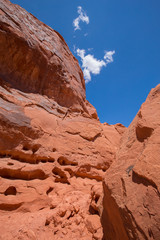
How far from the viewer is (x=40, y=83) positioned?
8.18 meters

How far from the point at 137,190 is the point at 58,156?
410 centimetres

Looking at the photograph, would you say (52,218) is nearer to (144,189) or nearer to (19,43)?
(144,189)

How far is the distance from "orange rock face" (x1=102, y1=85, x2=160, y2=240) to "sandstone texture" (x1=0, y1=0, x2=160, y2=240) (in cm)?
1

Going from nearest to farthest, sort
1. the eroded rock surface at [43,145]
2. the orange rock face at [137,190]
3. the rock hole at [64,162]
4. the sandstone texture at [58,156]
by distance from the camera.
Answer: the orange rock face at [137,190], the sandstone texture at [58,156], the eroded rock surface at [43,145], the rock hole at [64,162]

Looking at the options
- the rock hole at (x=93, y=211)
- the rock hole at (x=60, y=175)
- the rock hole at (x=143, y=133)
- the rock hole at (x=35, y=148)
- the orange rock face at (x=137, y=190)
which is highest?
the rock hole at (x=143, y=133)

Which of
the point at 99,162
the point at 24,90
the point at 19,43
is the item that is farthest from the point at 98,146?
the point at 19,43

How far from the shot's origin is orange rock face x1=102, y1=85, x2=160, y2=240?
5.60 ft

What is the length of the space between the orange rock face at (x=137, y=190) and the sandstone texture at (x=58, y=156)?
1 cm

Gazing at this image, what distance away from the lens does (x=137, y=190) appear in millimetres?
1984

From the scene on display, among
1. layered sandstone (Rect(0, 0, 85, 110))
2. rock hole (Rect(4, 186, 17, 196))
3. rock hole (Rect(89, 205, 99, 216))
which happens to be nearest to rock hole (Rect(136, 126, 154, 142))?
rock hole (Rect(89, 205, 99, 216))

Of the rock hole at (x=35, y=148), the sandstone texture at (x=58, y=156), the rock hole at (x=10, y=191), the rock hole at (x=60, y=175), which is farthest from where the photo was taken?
the rock hole at (x=35, y=148)

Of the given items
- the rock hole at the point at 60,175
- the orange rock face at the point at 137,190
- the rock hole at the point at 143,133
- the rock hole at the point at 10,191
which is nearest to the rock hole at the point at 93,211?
the orange rock face at the point at 137,190

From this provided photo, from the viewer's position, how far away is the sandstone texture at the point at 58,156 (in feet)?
6.92

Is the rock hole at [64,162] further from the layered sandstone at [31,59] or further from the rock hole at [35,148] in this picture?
the layered sandstone at [31,59]
